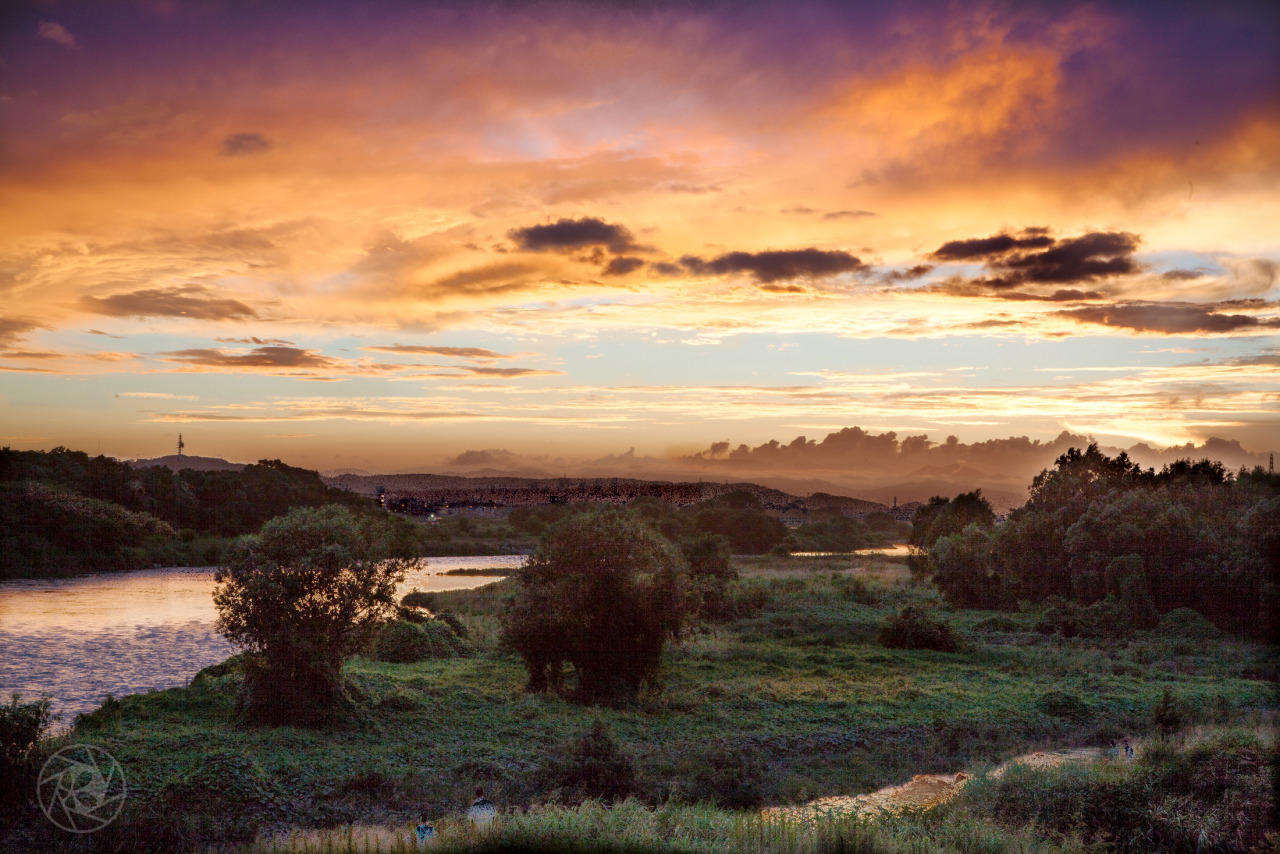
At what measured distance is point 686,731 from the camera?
2227 centimetres

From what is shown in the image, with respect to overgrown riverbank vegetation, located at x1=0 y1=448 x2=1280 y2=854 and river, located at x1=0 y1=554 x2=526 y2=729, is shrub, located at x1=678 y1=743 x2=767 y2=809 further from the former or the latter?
river, located at x1=0 y1=554 x2=526 y2=729

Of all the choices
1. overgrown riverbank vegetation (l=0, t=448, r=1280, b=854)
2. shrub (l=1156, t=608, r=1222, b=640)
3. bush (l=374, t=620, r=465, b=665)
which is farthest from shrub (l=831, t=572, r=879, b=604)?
bush (l=374, t=620, r=465, b=665)

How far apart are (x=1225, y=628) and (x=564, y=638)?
33.7 m

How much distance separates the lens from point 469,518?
131 metres

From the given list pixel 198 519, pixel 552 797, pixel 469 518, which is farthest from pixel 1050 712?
pixel 469 518

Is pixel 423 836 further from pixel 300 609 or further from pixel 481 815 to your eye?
pixel 300 609

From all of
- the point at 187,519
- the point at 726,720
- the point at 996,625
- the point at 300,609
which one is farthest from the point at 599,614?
the point at 187,519

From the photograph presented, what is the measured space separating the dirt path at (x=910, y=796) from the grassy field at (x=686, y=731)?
513mm

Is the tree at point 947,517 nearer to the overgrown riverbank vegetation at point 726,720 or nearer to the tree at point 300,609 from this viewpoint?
the overgrown riverbank vegetation at point 726,720

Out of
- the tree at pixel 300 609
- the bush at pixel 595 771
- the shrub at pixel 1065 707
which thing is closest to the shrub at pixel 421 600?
the tree at pixel 300 609

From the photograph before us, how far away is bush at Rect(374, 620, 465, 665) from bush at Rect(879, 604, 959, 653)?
18.7 m

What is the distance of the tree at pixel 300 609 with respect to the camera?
2005 cm

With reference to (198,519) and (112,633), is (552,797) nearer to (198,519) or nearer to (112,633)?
(112,633)

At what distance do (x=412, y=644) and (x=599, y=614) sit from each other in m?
10.2
